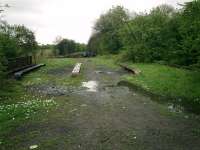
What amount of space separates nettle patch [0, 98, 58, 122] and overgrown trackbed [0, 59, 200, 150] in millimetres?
493

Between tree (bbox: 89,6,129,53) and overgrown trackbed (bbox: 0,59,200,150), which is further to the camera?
tree (bbox: 89,6,129,53)

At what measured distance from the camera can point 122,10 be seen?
51.7m

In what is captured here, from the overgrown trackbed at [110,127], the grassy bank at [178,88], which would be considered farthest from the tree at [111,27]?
the overgrown trackbed at [110,127]

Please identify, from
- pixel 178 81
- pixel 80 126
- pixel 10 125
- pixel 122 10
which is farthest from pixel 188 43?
pixel 122 10

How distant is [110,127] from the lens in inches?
300

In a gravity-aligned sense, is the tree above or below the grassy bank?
above

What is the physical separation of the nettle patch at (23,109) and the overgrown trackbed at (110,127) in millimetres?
493

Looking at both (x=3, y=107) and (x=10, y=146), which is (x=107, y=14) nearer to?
(x=3, y=107)

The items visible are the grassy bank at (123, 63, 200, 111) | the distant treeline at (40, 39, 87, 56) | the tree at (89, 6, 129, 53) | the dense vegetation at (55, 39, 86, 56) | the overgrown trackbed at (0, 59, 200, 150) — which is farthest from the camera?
the dense vegetation at (55, 39, 86, 56)

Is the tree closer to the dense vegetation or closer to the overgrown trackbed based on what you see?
the dense vegetation

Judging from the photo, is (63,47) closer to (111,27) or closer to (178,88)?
(111,27)

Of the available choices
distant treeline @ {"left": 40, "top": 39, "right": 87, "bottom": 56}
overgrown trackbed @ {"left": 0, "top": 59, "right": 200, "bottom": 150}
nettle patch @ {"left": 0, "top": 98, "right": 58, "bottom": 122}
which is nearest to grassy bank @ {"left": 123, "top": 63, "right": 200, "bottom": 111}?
overgrown trackbed @ {"left": 0, "top": 59, "right": 200, "bottom": 150}

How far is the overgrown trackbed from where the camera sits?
6.41 m

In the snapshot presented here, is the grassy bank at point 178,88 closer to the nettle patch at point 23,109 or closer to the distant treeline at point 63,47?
the nettle patch at point 23,109
